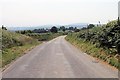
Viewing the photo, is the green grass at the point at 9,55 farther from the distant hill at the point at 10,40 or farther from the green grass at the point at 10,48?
the distant hill at the point at 10,40

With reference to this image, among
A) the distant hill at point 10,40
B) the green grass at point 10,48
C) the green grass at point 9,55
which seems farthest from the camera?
the distant hill at point 10,40

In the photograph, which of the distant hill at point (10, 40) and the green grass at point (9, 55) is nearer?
the green grass at point (9, 55)

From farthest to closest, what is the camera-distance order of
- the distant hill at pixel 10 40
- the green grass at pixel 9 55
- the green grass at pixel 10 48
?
the distant hill at pixel 10 40 → the green grass at pixel 10 48 → the green grass at pixel 9 55

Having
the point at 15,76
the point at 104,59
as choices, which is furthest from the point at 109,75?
the point at 104,59

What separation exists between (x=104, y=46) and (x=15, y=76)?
14.1 m

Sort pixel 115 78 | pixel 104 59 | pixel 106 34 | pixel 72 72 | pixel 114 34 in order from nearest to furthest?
1. pixel 115 78
2. pixel 72 72
3. pixel 104 59
4. pixel 114 34
5. pixel 106 34

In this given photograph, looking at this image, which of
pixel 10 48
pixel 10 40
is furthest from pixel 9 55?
pixel 10 40

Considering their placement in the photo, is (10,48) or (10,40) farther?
(10,40)

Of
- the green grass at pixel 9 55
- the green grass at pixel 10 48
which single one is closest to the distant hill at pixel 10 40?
the green grass at pixel 10 48

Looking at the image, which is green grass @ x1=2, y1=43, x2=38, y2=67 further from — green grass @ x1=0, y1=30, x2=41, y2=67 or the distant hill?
the distant hill

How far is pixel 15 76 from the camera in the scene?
611 inches

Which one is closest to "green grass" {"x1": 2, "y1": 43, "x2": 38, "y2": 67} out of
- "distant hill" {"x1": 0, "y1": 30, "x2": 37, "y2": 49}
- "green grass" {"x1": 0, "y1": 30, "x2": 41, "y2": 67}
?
"green grass" {"x1": 0, "y1": 30, "x2": 41, "y2": 67}

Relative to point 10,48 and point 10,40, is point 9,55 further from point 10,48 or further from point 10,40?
point 10,40

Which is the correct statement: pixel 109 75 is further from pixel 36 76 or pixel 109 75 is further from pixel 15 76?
pixel 15 76
